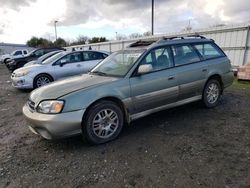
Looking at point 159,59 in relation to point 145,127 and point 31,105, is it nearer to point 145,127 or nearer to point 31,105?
point 145,127

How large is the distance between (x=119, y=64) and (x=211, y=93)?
2.36m

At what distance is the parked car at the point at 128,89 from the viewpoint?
355 centimetres

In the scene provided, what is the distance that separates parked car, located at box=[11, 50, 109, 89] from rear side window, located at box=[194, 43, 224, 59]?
5062 mm

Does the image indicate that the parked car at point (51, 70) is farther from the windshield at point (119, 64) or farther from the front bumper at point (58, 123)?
the front bumper at point (58, 123)

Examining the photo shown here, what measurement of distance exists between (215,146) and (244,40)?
8371 mm

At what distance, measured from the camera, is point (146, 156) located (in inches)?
134

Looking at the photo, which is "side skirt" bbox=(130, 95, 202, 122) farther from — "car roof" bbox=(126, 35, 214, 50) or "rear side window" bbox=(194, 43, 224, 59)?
"car roof" bbox=(126, 35, 214, 50)

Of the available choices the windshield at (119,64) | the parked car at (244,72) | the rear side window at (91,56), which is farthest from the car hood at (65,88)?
the parked car at (244,72)

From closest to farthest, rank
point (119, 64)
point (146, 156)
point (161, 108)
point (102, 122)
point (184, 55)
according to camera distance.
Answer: point (146, 156) < point (102, 122) < point (161, 108) < point (119, 64) < point (184, 55)

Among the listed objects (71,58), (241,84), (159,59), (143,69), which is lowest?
(241,84)

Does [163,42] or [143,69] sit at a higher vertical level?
[163,42]

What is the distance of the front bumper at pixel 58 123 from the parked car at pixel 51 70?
17.6 feet

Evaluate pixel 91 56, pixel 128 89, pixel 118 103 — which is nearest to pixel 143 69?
pixel 128 89

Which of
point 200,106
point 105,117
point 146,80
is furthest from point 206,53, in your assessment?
point 105,117
